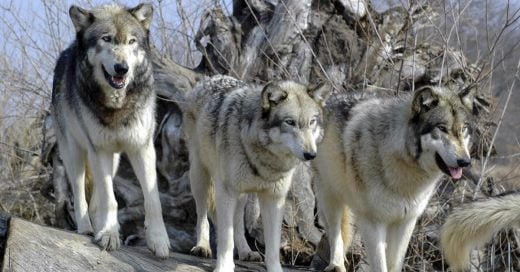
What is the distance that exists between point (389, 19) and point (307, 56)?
111cm

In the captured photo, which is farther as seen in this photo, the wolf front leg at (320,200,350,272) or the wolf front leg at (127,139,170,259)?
the wolf front leg at (320,200,350,272)

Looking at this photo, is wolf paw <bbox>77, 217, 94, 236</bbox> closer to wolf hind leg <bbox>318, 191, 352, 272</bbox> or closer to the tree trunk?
wolf hind leg <bbox>318, 191, 352, 272</bbox>

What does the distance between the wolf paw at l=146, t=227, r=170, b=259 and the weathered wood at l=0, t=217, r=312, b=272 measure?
0.05 metres

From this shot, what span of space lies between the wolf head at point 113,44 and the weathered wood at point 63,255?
1.09 meters

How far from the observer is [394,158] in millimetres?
5980

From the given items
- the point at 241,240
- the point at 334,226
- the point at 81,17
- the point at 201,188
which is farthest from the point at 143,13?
the point at 334,226

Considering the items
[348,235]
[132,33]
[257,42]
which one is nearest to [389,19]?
[257,42]

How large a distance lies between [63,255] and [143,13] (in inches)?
81.2

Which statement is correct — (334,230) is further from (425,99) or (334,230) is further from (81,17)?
(81,17)

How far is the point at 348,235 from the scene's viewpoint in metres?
6.98

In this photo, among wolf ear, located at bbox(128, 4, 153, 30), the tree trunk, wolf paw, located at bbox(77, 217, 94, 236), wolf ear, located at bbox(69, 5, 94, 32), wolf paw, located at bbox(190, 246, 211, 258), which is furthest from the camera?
the tree trunk

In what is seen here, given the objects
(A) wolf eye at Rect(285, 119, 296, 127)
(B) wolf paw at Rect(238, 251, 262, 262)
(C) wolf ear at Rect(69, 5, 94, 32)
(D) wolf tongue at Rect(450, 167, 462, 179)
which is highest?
(C) wolf ear at Rect(69, 5, 94, 32)

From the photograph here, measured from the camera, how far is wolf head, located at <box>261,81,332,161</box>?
556cm

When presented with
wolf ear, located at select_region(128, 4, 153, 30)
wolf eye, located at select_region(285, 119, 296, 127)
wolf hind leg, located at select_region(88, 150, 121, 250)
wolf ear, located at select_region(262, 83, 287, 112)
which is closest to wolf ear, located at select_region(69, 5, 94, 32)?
wolf ear, located at select_region(128, 4, 153, 30)
